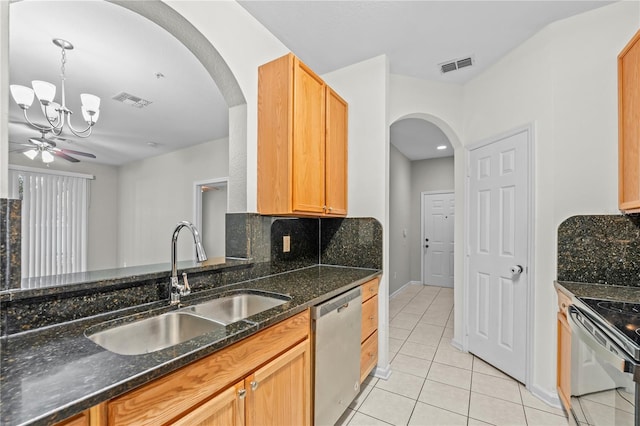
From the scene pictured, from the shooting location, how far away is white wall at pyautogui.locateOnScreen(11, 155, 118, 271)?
19.2 ft

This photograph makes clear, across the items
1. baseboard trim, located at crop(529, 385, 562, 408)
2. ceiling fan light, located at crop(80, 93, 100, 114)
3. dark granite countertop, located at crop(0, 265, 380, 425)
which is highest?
ceiling fan light, located at crop(80, 93, 100, 114)

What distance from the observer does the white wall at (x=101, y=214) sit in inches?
230

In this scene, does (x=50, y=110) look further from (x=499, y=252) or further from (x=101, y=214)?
(x=101, y=214)

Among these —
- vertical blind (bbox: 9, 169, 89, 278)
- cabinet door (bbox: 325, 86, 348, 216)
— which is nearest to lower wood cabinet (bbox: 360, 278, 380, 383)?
cabinet door (bbox: 325, 86, 348, 216)

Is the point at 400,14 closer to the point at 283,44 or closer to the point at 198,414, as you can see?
the point at 283,44

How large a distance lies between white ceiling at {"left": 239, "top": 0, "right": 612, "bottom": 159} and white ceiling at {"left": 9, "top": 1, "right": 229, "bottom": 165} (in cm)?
95

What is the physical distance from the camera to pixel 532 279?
2199mm

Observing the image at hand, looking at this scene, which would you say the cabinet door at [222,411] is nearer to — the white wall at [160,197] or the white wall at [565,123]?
the white wall at [565,123]

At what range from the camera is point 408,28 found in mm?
2137

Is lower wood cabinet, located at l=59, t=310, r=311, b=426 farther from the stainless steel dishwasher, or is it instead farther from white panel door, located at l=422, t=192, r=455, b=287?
white panel door, located at l=422, t=192, r=455, b=287

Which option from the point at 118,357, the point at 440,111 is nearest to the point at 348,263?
the point at 440,111

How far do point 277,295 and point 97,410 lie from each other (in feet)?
3.11

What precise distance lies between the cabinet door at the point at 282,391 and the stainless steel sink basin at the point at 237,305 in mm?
290

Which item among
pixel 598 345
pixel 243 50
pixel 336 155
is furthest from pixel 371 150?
pixel 598 345
